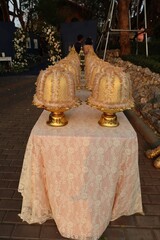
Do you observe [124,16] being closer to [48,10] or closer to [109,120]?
[109,120]

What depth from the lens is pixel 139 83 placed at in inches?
275

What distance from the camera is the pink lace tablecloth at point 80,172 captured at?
6.47 feet

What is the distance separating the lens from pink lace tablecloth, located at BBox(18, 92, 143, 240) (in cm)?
197

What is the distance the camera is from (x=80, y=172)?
2002 mm

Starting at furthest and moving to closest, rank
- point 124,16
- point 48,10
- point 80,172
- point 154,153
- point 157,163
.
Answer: point 48,10, point 124,16, point 154,153, point 157,163, point 80,172

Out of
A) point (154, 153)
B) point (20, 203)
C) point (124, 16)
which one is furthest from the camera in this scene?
point (124, 16)

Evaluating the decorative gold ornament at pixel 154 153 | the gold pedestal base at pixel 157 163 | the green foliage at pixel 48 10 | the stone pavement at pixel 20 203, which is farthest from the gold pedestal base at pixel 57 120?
the green foliage at pixel 48 10

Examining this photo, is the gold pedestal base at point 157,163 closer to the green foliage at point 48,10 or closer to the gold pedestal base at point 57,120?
the gold pedestal base at point 57,120

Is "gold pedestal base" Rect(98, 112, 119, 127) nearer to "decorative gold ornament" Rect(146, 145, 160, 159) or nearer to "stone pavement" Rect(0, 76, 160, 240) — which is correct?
"stone pavement" Rect(0, 76, 160, 240)

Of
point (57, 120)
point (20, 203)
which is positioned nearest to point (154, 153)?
point (20, 203)

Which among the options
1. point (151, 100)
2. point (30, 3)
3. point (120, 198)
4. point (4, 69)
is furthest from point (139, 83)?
point (30, 3)

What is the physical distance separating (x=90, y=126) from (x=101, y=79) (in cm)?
39

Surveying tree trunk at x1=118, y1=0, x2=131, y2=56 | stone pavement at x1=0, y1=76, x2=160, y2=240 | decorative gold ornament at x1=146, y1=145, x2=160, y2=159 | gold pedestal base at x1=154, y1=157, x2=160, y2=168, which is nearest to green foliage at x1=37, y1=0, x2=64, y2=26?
tree trunk at x1=118, y1=0, x2=131, y2=56

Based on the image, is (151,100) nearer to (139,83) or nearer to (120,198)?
(139,83)
